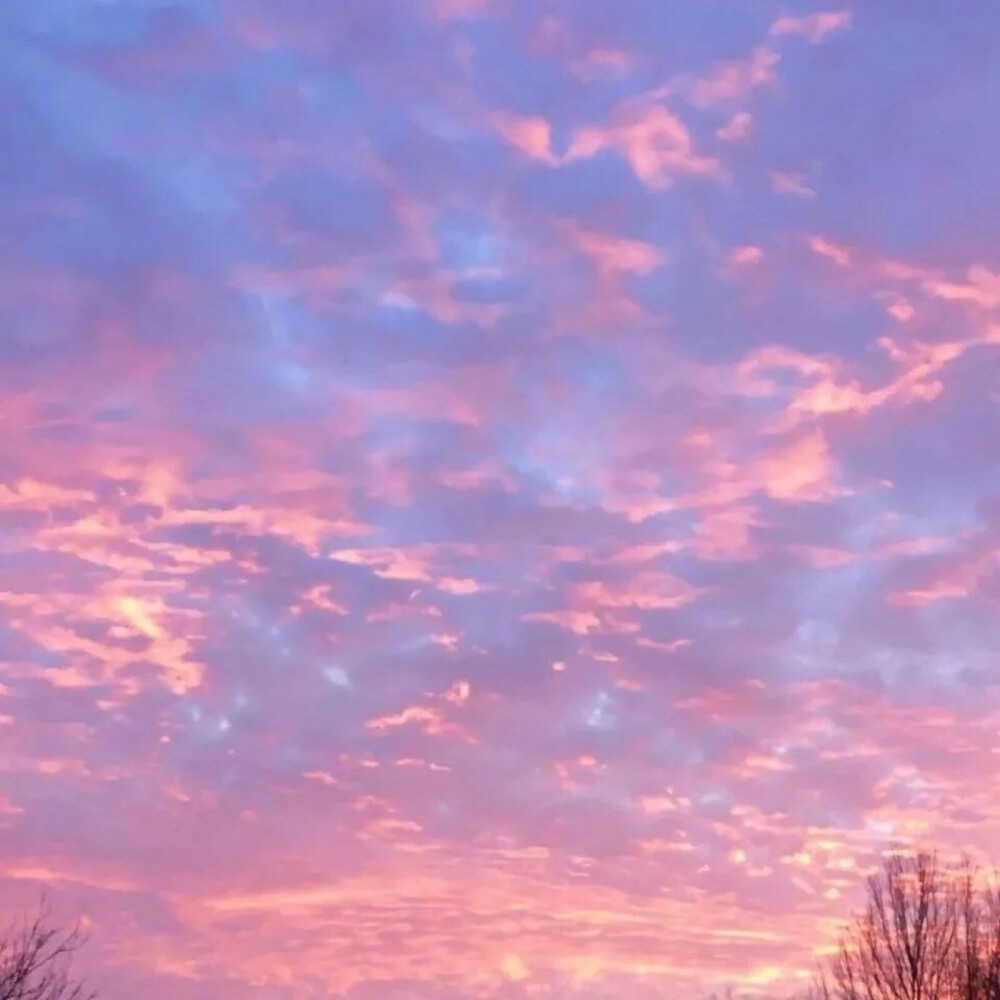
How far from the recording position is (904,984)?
44031mm

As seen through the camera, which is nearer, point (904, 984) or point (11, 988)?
point (11, 988)

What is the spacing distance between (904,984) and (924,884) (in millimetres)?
3364

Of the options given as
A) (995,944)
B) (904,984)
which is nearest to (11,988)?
(904,984)

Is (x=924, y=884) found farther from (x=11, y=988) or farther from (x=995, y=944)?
(x=11, y=988)

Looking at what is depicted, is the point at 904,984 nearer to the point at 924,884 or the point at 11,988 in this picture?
the point at 924,884

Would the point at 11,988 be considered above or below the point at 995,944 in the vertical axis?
below

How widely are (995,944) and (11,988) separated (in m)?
28.9

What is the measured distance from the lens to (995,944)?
145 feet

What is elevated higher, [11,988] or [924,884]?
[924,884]

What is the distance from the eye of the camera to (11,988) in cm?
4025

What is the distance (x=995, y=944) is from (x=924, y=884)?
2794 mm

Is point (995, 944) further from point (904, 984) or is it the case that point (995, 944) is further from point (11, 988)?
point (11, 988)

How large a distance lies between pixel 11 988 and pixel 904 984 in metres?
26.2

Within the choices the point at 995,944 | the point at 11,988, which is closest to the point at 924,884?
the point at 995,944
